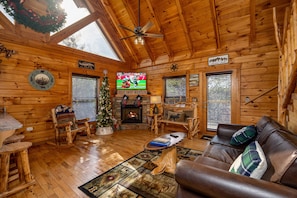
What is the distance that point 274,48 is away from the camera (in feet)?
11.1

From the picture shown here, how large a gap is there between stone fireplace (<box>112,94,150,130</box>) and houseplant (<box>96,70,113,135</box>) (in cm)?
60

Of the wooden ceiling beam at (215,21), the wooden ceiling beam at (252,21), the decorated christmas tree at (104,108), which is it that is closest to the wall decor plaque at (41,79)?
the decorated christmas tree at (104,108)

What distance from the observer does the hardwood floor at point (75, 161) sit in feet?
5.87

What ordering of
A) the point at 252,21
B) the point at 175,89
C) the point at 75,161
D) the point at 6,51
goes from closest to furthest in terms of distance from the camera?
the point at 75,161 < the point at 6,51 < the point at 252,21 < the point at 175,89

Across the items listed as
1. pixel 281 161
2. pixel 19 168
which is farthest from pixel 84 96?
pixel 281 161

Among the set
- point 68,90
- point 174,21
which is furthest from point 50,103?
point 174,21

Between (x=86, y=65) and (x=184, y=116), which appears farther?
(x=86, y=65)

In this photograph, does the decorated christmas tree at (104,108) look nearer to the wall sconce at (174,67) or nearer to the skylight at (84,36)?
the skylight at (84,36)

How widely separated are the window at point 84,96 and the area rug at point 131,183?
2855 mm

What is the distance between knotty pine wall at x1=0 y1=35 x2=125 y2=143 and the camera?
3041 millimetres

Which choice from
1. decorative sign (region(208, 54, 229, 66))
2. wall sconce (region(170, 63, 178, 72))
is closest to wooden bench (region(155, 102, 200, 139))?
wall sconce (region(170, 63, 178, 72))

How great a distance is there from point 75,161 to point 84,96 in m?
2.51

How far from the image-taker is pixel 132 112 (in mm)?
5156

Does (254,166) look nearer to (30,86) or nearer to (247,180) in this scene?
(247,180)
